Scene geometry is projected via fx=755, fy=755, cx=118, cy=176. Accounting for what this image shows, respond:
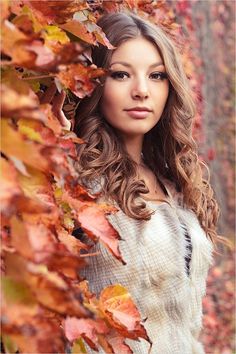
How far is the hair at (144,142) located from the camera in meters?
2.15

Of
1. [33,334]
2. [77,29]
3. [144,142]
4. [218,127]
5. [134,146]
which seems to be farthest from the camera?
[218,127]

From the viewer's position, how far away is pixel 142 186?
2256 mm

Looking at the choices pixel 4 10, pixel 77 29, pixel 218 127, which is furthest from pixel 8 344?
pixel 218 127

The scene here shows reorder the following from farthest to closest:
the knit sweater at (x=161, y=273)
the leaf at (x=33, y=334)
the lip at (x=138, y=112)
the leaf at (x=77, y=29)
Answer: the lip at (x=138, y=112), the knit sweater at (x=161, y=273), the leaf at (x=77, y=29), the leaf at (x=33, y=334)

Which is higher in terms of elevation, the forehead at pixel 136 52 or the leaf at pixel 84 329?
the forehead at pixel 136 52

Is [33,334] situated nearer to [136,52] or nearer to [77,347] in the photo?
[77,347]

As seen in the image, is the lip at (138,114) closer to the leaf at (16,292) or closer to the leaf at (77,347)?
the leaf at (77,347)

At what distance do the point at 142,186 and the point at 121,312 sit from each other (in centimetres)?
91

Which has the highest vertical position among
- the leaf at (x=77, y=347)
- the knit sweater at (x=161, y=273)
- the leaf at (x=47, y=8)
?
the leaf at (x=47, y=8)

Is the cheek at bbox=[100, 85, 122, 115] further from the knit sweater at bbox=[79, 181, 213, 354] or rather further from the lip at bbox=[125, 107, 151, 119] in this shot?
the knit sweater at bbox=[79, 181, 213, 354]

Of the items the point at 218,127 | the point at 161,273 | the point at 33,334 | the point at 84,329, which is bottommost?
the point at 218,127

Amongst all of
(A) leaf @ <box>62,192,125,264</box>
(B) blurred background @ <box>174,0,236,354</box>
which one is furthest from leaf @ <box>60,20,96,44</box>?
(B) blurred background @ <box>174,0,236,354</box>

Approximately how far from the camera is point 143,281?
2.08m

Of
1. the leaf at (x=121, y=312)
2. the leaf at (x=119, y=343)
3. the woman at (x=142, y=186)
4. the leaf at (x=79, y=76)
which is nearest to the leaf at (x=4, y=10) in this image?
the leaf at (x=79, y=76)
